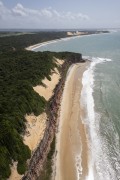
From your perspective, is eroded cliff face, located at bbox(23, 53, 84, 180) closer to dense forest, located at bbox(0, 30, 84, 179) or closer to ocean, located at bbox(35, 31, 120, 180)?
dense forest, located at bbox(0, 30, 84, 179)

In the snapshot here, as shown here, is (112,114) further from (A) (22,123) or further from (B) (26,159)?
(B) (26,159)

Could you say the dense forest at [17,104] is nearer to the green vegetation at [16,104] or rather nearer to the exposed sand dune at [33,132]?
the green vegetation at [16,104]

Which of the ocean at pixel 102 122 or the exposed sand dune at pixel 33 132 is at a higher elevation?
the exposed sand dune at pixel 33 132

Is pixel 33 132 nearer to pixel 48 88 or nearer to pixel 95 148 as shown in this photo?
pixel 95 148

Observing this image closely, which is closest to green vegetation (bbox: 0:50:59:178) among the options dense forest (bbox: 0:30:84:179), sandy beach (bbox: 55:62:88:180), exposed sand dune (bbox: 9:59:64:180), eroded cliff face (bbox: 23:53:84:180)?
dense forest (bbox: 0:30:84:179)

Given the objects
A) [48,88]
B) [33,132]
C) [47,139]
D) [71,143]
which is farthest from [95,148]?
[48,88]

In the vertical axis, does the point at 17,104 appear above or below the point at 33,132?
above

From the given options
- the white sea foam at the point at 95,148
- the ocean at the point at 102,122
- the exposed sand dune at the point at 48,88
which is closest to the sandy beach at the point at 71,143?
the white sea foam at the point at 95,148

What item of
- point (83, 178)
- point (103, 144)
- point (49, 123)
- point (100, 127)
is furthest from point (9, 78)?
point (83, 178)
